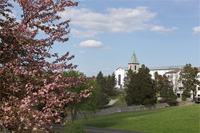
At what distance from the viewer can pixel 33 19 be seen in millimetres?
7230

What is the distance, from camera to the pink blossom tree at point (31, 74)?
596 centimetres

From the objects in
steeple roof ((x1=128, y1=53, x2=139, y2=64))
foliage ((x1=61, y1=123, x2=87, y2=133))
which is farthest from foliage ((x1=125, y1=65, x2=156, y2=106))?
steeple roof ((x1=128, y1=53, x2=139, y2=64))

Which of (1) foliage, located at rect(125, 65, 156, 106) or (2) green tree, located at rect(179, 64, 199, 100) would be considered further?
(2) green tree, located at rect(179, 64, 199, 100)

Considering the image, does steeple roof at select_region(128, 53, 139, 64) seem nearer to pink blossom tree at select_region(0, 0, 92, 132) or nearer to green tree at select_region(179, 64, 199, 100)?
green tree at select_region(179, 64, 199, 100)

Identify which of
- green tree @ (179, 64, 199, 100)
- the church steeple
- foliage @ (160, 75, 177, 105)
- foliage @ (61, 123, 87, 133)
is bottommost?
foliage @ (61, 123, 87, 133)

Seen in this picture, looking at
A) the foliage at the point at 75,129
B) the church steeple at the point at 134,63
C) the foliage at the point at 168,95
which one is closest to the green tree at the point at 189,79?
the foliage at the point at 168,95

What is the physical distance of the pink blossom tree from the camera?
5.96 meters

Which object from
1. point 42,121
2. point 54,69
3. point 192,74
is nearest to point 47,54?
point 54,69

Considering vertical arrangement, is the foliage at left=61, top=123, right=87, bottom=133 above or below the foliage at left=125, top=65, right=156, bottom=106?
below

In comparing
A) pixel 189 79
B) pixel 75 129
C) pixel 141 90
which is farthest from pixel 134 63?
pixel 75 129

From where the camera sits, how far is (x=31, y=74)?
6.52 m

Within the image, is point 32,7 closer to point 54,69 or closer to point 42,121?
point 54,69

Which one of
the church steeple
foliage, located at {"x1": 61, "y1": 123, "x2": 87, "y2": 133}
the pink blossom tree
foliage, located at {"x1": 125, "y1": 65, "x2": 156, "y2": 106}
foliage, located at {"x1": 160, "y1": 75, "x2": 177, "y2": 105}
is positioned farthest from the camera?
the church steeple

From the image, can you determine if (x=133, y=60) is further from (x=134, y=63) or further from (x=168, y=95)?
(x=168, y=95)
